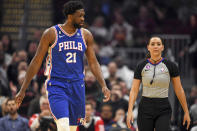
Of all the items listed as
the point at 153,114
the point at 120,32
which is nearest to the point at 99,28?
the point at 120,32

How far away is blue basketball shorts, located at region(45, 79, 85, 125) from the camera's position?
266 inches

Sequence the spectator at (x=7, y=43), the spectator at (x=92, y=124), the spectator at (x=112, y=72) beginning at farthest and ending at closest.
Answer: the spectator at (x=7, y=43) → the spectator at (x=112, y=72) → the spectator at (x=92, y=124)

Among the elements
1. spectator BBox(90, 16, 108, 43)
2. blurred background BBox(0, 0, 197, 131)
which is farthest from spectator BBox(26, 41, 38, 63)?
spectator BBox(90, 16, 108, 43)

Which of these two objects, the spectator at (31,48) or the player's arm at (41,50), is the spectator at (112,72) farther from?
the player's arm at (41,50)

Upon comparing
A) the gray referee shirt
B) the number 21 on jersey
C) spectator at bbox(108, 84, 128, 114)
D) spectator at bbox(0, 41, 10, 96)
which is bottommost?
spectator at bbox(108, 84, 128, 114)

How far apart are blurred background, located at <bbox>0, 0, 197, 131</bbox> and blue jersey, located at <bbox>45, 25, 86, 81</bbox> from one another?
4.76m

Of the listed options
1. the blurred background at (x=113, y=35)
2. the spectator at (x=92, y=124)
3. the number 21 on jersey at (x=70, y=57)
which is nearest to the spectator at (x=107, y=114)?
the blurred background at (x=113, y=35)

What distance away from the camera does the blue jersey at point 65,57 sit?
6.88 metres

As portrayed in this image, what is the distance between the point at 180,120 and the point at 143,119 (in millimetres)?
4187

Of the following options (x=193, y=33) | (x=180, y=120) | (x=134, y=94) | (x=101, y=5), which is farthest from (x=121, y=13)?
(x=134, y=94)

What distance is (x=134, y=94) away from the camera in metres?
7.41

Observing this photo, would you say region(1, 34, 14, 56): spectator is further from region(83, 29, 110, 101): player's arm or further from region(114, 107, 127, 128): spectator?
region(83, 29, 110, 101): player's arm

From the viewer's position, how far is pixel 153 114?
7.16 m

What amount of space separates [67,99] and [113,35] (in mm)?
9567
